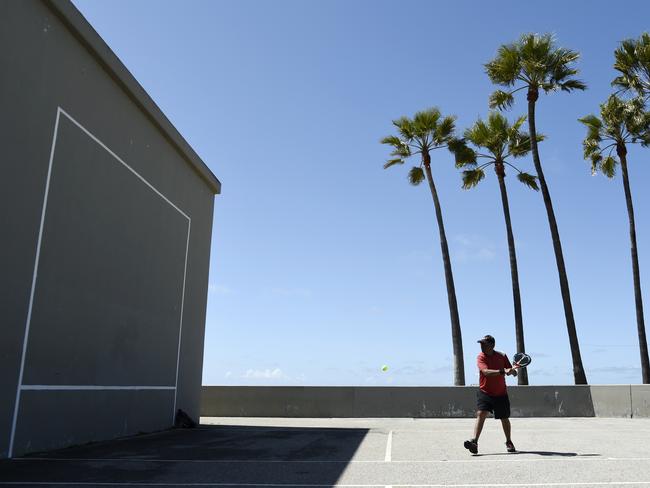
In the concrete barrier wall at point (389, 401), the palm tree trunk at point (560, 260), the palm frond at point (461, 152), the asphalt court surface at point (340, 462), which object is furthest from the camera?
the palm frond at point (461, 152)

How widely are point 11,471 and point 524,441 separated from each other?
814 centimetres

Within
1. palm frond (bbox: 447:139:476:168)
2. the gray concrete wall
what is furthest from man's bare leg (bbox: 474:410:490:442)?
Answer: palm frond (bbox: 447:139:476:168)

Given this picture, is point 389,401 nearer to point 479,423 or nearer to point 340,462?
point 479,423

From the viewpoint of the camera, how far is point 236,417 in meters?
18.7

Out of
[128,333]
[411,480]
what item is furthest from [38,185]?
[411,480]

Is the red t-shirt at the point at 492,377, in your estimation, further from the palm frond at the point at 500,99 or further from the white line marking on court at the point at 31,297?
the palm frond at the point at 500,99

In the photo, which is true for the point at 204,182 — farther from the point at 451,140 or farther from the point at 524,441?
the point at 451,140

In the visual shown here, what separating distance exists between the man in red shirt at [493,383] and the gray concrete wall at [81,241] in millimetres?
6481

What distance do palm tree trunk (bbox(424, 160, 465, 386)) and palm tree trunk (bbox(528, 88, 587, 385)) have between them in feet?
13.1

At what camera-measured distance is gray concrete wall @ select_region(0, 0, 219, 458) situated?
317 inches

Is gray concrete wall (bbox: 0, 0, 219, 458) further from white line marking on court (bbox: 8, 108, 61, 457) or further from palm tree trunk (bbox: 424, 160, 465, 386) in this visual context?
palm tree trunk (bbox: 424, 160, 465, 386)

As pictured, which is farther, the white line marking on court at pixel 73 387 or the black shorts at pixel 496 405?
the white line marking on court at pixel 73 387

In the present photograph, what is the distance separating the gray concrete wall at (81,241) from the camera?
8.05 m

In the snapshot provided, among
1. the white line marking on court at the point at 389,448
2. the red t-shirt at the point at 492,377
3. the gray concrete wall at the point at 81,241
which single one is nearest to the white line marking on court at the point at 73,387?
the gray concrete wall at the point at 81,241
